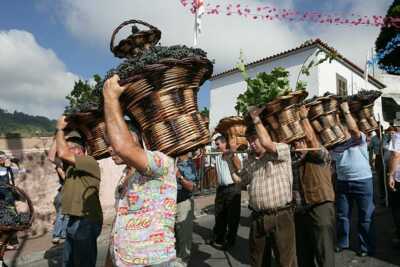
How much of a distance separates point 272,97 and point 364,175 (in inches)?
124

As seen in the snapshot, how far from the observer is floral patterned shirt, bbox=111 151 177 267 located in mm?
2092

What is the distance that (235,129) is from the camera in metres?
4.25

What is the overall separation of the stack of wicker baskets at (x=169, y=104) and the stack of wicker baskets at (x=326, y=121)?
1803mm

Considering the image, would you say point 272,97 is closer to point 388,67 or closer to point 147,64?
point 147,64

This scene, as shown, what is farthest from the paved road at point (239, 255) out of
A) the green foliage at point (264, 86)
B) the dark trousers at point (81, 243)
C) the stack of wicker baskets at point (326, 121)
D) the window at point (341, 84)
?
the window at point (341, 84)

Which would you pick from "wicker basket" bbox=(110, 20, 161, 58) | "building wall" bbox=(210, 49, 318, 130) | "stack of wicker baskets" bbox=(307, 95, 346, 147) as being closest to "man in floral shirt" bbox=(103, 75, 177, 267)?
"wicker basket" bbox=(110, 20, 161, 58)

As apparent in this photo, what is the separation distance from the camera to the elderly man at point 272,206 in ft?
12.4

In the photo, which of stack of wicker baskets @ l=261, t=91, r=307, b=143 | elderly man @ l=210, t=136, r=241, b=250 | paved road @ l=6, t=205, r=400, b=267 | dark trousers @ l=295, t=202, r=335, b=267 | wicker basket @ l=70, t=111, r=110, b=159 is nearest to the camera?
wicker basket @ l=70, t=111, r=110, b=159

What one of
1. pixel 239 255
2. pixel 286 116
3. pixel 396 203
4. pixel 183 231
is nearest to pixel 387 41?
pixel 396 203

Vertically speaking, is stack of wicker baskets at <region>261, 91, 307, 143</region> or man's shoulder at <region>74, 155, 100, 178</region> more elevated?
stack of wicker baskets at <region>261, 91, 307, 143</region>

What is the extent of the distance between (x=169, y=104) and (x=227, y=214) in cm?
522

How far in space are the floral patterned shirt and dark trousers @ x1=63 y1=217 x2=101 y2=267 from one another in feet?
6.52

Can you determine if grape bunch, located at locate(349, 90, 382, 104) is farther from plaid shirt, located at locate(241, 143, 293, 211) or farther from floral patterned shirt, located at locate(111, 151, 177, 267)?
floral patterned shirt, located at locate(111, 151, 177, 267)

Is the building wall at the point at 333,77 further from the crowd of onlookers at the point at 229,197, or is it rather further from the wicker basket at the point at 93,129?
the wicker basket at the point at 93,129
